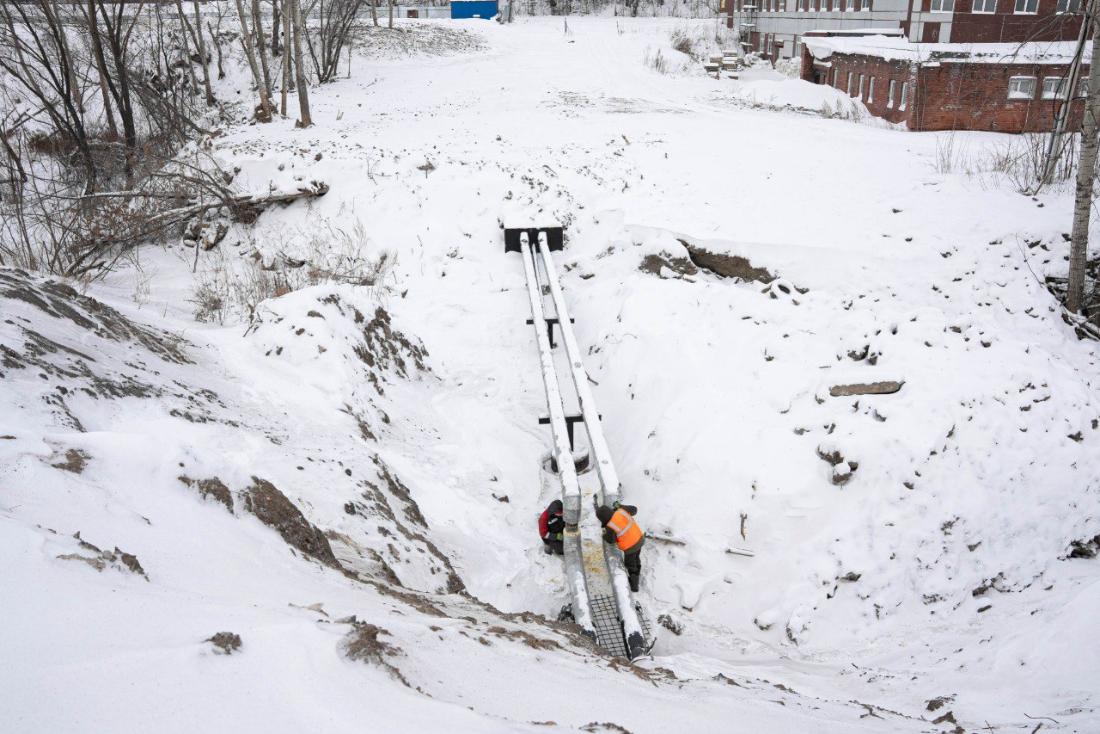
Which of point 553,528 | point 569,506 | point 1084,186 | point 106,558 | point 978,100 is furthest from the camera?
point 978,100

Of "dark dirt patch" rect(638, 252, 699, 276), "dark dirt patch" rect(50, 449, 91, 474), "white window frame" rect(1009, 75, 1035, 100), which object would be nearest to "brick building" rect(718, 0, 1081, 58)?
"white window frame" rect(1009, 75, 1035, 100)

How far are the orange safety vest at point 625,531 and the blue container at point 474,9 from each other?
42779 millimetres

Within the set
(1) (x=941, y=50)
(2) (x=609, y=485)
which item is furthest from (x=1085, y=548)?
(1) (x=941, y=50)

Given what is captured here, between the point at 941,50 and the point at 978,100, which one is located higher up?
the point at 941,50

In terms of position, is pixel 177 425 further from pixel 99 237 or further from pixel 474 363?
pixel 99 237

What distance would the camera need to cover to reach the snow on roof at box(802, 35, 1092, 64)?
16797 millimetres

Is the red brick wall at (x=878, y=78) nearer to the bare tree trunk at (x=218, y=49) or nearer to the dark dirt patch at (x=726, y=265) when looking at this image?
the dark dirt patch at (x=726, y=265)

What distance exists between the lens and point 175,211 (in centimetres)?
1201

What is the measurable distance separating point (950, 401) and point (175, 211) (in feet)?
38.2

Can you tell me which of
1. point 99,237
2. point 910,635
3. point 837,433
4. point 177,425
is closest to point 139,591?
point 177,425

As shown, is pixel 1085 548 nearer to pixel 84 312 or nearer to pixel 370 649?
pixel 370 649

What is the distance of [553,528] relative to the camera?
6184mm

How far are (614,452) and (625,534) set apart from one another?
2.05 m

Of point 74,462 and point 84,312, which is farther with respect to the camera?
point 84,312
